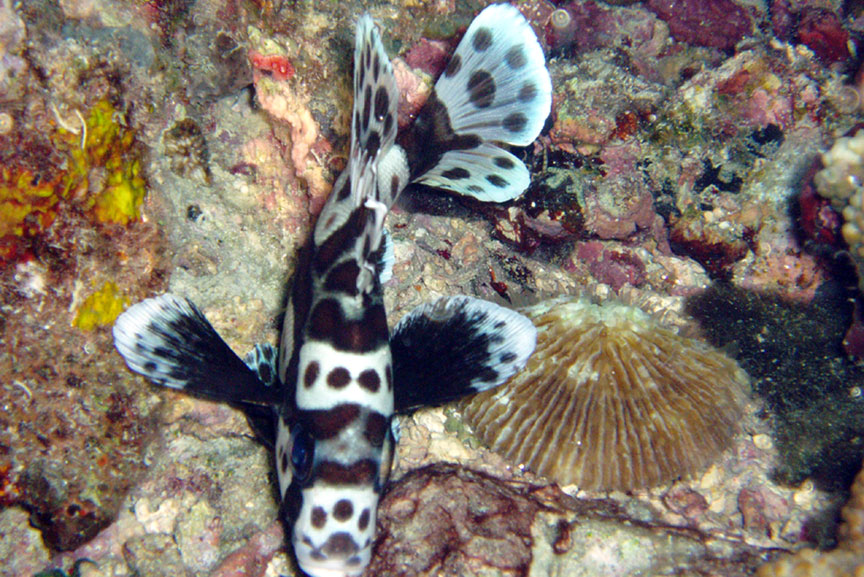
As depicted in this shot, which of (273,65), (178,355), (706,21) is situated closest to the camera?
(178,355)

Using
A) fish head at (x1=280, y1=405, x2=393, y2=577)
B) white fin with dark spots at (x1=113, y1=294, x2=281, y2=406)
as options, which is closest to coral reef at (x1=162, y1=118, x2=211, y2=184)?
white fin with dark spots at (x1=113, y1=294, x2=281, y2=406)

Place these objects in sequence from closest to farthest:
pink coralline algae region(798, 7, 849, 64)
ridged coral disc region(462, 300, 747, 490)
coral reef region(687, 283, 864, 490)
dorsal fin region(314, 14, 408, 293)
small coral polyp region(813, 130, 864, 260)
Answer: dorsal fin region(314, 14, 408, 293), ridged coral disc region(462, 300, 747, 490), small coral polyp region(813, 130, 864, 260), coral reef region(687, 283, 864, 490), pink coralline algae region(798, 7, 849, 64)

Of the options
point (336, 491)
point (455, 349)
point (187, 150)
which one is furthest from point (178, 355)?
point (455, 349)

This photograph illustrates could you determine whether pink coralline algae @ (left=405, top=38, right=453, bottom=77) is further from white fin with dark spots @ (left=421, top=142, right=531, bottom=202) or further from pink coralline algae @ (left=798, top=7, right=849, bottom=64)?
pink coralline algae @ (left=798, top=7, right=849, bottom=64)

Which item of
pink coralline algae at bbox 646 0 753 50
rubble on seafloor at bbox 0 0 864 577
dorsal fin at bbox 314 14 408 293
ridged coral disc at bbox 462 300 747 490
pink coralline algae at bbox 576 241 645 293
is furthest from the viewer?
pink coralline algae at bbox 646 0 753 50

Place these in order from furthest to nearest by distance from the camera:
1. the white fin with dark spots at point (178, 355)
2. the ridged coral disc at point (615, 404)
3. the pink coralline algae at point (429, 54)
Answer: the pink coralline algae at point (429, 54), the ridged coral disc at point (615, 404), the white fin with dark spots at point (178, 355)

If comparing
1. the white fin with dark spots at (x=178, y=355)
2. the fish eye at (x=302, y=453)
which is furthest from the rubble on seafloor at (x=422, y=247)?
the fish eye at (x=302, y=453)

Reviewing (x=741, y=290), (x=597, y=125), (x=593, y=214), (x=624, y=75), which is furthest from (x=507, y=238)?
(x=741, y=290)

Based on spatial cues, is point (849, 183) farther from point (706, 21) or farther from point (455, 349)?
point (455, 349)

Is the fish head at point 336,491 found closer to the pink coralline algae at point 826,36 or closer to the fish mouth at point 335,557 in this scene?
the fish mouth at point 335,557
